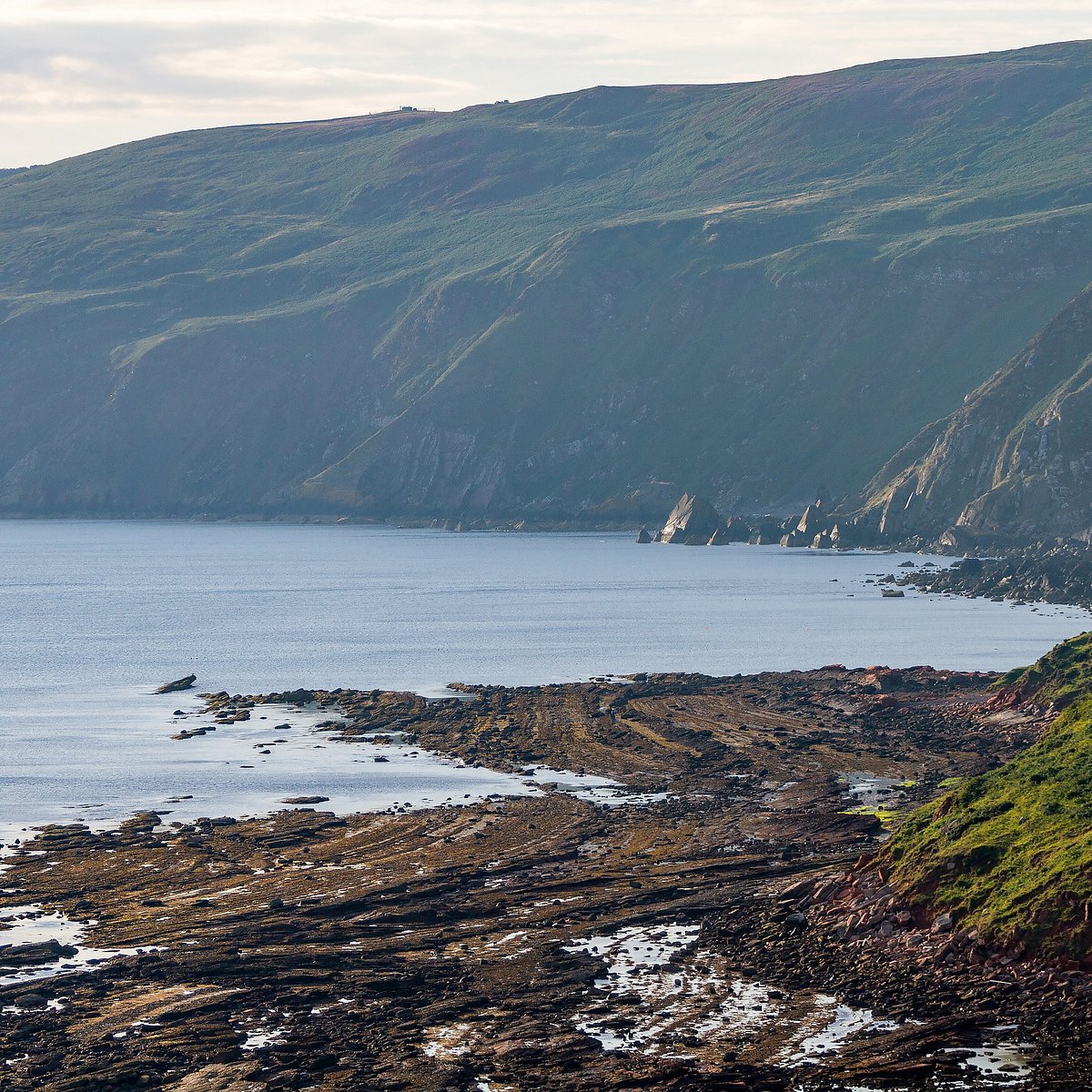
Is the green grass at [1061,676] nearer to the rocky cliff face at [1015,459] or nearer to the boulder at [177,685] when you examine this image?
the boulder at [177,685]

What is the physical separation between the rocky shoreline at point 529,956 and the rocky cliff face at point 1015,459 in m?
121

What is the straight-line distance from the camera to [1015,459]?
17738 centimetres

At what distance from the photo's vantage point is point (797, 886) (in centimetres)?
3612

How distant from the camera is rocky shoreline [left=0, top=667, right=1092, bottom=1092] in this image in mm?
26703

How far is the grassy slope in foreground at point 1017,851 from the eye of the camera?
30234 millimetres

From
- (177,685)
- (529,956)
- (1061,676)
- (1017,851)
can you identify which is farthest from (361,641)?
(1017,851)

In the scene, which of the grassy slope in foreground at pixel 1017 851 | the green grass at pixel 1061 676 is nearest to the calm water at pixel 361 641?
A: the green grass at pixel 1061 676

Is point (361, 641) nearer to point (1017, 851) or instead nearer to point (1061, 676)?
point (1061, 676)

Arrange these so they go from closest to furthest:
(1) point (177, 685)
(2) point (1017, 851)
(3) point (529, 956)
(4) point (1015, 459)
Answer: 1. (3) point (529, 956)
2. (2) point (1017, 851)
3. (1) point (177, 685)
4. (4) point (1015, 459)

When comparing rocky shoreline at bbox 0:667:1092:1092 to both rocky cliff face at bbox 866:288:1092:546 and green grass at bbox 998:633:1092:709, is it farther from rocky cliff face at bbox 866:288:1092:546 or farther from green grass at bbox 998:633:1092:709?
rocky cliff face at bbox 866:288:1092:546

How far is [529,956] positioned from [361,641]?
74430 mm

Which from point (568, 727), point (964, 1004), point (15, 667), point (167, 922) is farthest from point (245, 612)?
point (964, 1004)

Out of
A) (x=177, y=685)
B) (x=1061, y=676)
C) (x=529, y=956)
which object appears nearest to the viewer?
(x=529, y=956)

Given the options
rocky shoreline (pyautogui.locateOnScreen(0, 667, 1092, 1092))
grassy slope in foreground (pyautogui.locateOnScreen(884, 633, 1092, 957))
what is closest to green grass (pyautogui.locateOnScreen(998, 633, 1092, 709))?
rocky shoreline (pyautogui.locateOnScreen(0, 667, 1092, 1092))
